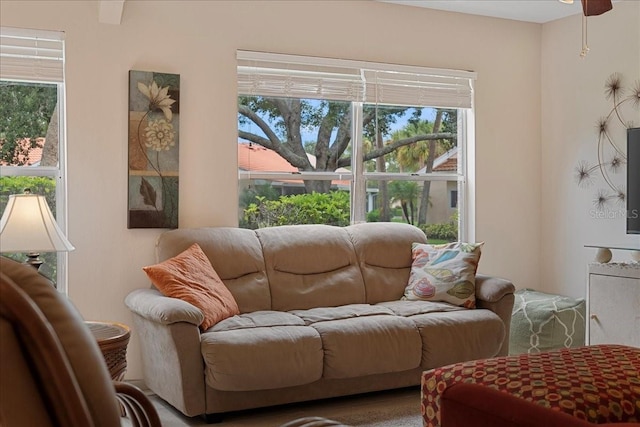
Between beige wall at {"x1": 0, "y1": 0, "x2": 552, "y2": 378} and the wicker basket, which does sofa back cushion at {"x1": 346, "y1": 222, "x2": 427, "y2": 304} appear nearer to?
beige wall at {"x1": 0, "y1": 0, "x2": 552, "y2": 378}

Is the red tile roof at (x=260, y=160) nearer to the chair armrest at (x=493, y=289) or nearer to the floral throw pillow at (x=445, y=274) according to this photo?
the floral throw pillow at (x=445, y=274)

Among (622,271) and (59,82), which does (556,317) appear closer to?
(622,271)

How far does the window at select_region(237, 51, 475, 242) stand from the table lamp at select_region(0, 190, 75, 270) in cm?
163

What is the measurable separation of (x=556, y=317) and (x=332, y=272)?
5.45 ft

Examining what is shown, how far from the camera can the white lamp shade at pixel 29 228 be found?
10.9ft

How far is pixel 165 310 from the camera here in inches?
140

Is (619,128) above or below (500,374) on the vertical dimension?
above

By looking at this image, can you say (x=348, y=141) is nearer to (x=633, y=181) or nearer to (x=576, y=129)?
(x=576, y=129)

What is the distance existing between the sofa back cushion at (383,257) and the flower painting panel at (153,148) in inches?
48.5

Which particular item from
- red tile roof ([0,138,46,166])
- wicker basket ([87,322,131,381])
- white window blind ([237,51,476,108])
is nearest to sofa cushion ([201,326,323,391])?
wicker basket ([87,322,131,381])

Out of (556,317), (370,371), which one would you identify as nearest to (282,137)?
(370,371)

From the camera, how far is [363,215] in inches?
208

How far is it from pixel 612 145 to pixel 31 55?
12.9 ft

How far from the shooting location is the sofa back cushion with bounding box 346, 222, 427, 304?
4.77m
